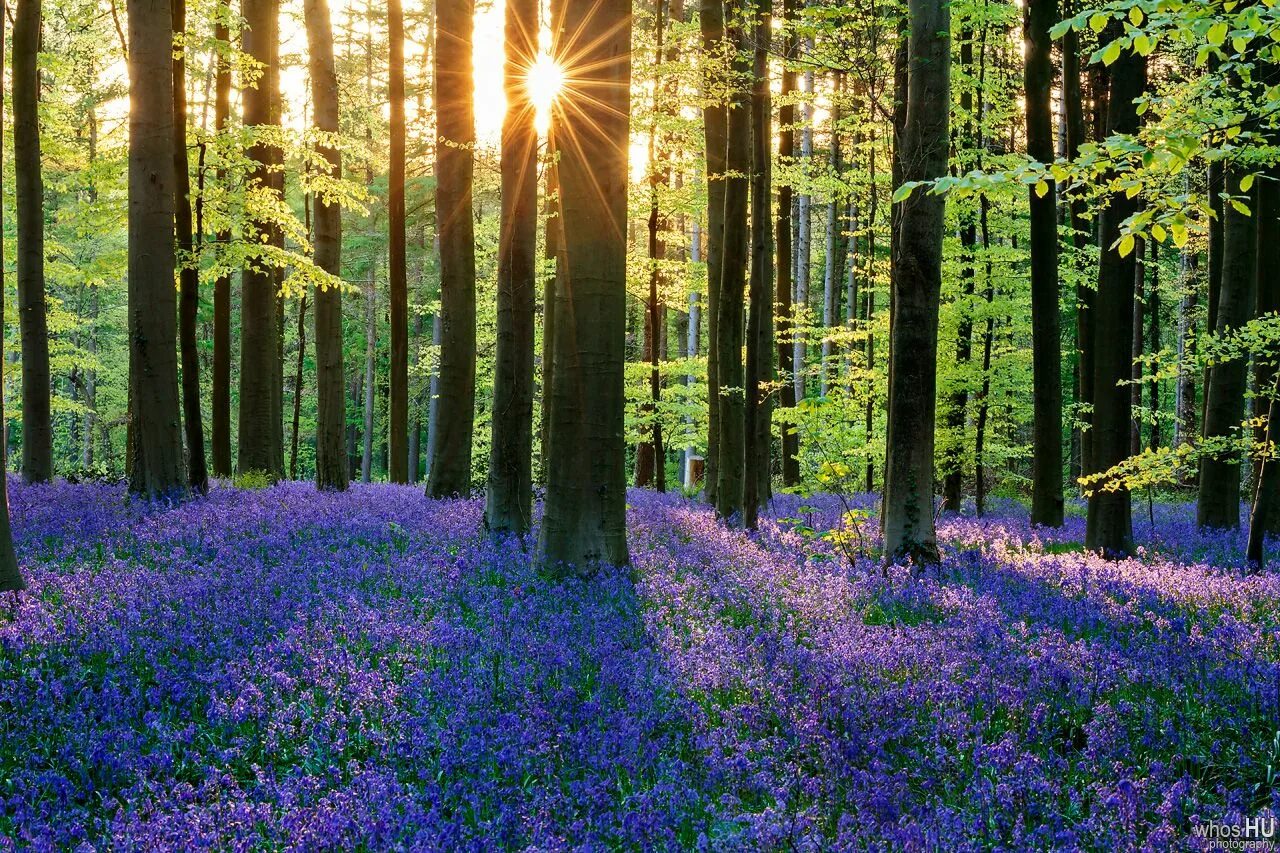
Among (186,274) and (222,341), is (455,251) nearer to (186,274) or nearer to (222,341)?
(186,274)

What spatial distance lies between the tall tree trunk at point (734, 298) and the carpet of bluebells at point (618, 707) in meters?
4.91

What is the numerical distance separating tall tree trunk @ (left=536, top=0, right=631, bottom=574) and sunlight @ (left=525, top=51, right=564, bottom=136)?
1.93 feet

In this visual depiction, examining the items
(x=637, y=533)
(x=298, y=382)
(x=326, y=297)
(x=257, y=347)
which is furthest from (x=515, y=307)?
(x=298, y=382)

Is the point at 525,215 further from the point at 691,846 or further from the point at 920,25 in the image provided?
the point at 691,846

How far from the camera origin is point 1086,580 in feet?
26.7

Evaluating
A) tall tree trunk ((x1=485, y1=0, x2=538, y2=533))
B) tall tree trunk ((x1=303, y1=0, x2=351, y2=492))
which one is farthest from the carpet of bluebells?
tall tree trunk ((x1=303, y1=0, x2=351, y2=492))

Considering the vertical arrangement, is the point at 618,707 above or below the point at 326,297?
below

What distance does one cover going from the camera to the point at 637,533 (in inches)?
425

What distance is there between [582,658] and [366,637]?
1.52 m

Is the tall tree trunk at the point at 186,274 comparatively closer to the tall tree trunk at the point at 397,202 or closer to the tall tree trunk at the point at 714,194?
A: the tall tree trunk at the point at 397,202

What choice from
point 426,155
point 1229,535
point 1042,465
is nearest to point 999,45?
point 1042,465

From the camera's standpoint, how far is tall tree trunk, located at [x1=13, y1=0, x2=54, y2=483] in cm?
1423

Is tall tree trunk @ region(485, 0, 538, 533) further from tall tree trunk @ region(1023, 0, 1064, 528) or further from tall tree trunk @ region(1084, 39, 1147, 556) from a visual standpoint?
tall tree trunk @ region(1023, 0, 1064, 528)

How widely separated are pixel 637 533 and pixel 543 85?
18.2ft
